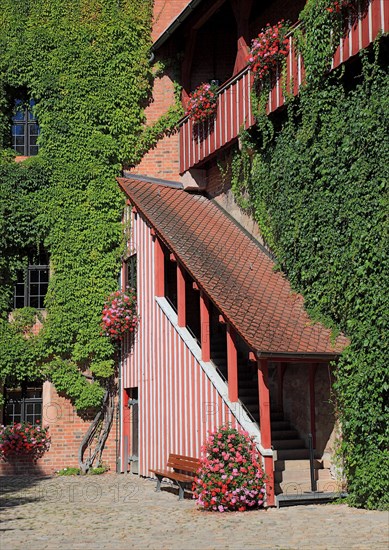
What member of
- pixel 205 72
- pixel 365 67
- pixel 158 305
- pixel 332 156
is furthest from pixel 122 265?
pixel 365 67

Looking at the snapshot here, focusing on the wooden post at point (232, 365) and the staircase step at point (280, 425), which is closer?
the wooden post at point (232, 365)

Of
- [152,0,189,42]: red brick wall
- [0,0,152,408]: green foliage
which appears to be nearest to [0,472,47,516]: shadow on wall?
[0,0,152,408]: green foliage

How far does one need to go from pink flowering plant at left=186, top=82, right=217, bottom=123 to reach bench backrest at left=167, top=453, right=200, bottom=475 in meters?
6.66

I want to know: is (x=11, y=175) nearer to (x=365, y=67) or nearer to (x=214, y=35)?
(x=214, y=35)

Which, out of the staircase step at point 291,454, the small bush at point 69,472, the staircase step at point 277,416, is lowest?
the small bush at point 69,472

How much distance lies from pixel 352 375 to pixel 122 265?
7.20 metres

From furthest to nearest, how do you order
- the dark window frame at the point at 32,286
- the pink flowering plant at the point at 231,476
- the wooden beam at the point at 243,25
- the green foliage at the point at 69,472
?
the dark window frame at the point at 32,286 → the green foliage at the point at 69,472 → the wooden beam at the point at 243,25 → the pink flowering plant at the point at 231,476

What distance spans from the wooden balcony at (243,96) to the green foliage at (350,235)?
1.11 feet

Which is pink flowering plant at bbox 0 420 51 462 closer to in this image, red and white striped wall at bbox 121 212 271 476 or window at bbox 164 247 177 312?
red and white striped wall at bbox 121 212 271 476

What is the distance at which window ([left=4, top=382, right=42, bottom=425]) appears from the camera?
16203mm

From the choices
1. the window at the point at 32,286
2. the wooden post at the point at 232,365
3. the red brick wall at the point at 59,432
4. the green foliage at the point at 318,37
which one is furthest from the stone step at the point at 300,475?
the window at the point at 32,286

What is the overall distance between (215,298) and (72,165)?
6649mm

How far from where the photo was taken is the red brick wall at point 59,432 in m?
16.0

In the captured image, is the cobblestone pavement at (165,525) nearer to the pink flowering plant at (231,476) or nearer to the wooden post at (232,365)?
the pink flowering plant at (231,476)
